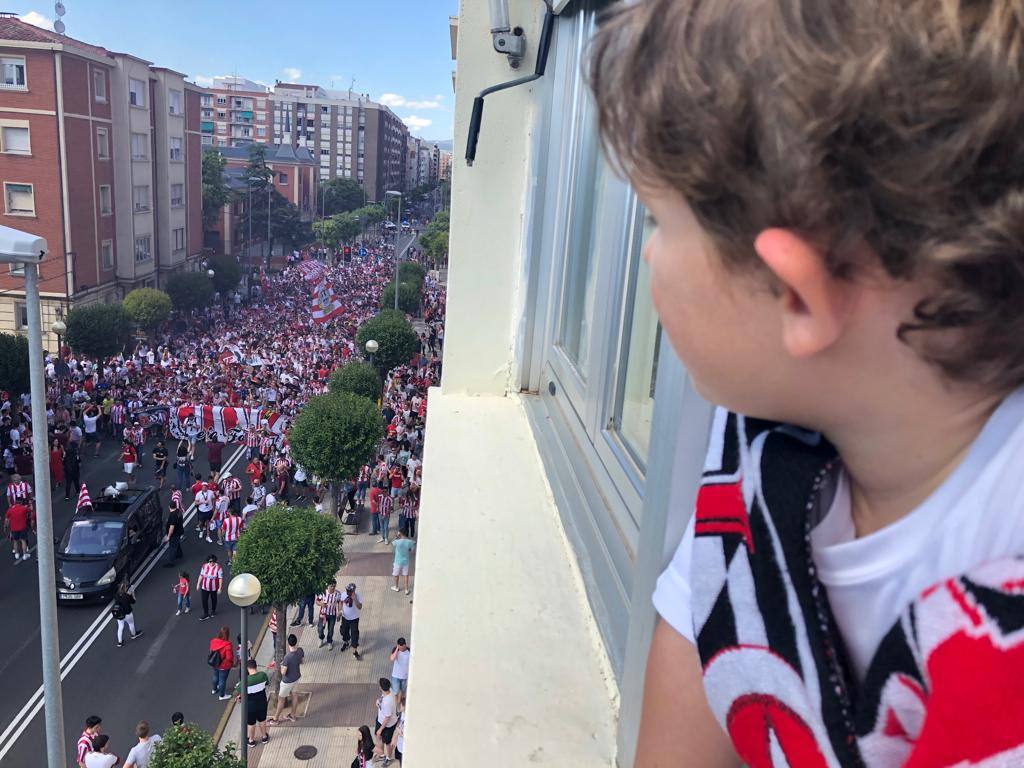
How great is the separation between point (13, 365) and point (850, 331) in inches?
762

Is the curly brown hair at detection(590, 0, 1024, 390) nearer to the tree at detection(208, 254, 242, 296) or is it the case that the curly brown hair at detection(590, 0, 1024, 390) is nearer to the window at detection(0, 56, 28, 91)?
the window at detection(0, 56, 28, 91)

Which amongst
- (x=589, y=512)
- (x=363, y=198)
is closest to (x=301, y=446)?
(x=589, y=512)

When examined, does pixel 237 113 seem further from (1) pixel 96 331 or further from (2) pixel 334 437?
(2) pixel 334 437

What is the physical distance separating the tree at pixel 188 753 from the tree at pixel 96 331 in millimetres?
17612

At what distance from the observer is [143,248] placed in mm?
32188

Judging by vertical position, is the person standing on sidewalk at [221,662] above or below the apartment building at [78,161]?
below

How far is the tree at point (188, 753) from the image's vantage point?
21.7ft

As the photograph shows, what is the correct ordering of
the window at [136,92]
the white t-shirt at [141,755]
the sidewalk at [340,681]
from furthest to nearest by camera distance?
the window at [136,92] → the sidewalk at [340,681] → the white t-shirt at [141,755]

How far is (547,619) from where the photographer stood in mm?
1524

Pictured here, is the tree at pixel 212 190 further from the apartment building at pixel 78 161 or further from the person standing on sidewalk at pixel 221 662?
the person standing on sidewalk at pixel 221 662

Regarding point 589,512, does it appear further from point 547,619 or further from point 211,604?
point 211,604

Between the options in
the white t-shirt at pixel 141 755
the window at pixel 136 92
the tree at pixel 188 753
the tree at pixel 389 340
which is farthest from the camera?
the window at pixel 136 92

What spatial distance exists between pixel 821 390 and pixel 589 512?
117 centimetres

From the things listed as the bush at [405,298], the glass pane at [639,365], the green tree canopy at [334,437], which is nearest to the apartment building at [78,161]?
the bush at [405,298]
